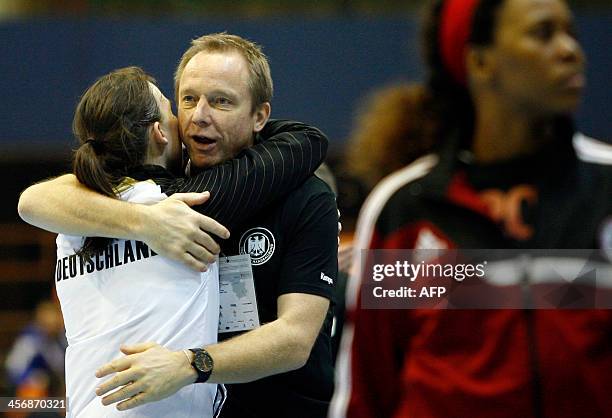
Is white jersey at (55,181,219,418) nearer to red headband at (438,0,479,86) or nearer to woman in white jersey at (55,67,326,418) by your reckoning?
woman in white jersey at (55,67,326,418)

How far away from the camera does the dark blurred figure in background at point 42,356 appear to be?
367 inches

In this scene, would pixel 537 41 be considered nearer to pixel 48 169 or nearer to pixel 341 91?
pixel 341 91

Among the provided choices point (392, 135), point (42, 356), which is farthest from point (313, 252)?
point (42, 356)

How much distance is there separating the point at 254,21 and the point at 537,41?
7.41 meters

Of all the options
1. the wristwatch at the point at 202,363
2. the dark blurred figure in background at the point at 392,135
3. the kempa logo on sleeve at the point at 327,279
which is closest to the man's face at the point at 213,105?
the kempa logo on sleeve at the point at 327,279

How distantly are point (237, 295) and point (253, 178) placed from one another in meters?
0.35

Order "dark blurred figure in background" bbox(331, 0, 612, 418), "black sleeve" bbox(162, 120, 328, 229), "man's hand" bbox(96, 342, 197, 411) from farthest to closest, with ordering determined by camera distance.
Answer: "black sleeve" bbox(162, 120, 328, 229)
"man's hand" bbox(96, 342, 197, 411)
"dark blurred figure in background" bbox(331, 0, 612, 418)

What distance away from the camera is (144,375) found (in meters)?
2.39

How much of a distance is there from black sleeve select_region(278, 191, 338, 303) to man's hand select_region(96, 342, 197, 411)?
1.35 feet

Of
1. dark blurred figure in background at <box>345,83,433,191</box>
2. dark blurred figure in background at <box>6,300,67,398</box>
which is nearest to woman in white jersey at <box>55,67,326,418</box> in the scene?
dark blurred figure in background at <box>345,83,433,191</box>

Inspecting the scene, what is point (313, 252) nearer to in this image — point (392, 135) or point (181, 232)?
point (181, 232)

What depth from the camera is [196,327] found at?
8.40 feet

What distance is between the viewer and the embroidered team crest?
276cm

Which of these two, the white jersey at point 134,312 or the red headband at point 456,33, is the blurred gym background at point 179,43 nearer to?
the white jersey at point 134,312
